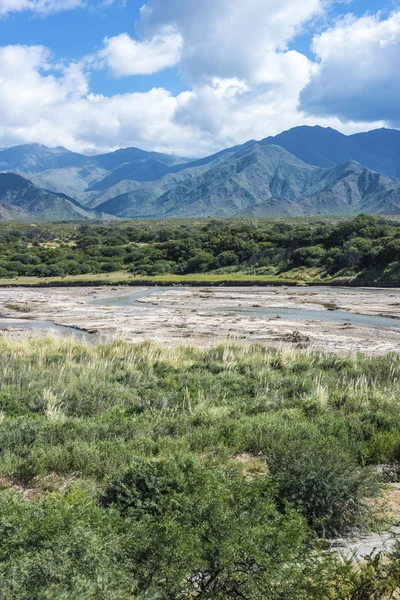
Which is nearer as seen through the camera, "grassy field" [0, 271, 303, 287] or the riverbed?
the riverbed

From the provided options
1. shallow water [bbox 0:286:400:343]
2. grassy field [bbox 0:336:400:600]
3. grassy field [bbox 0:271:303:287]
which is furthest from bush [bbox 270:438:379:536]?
grassy field [bbox 0:271:303:287]

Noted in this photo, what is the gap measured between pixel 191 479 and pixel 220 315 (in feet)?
82.5

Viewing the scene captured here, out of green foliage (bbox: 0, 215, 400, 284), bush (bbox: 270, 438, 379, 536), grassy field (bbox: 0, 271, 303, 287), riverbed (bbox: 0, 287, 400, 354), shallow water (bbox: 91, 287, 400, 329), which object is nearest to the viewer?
bush (bbox: 270, 438, 379, 536)

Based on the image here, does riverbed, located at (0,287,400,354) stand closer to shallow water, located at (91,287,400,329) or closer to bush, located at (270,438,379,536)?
shallow water, located at (91,287,400,329)

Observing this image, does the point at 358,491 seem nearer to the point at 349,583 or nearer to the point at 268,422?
the point at 349,583

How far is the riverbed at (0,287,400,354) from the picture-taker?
2396cm

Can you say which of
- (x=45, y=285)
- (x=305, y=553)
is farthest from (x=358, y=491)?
(x=45, y=285)

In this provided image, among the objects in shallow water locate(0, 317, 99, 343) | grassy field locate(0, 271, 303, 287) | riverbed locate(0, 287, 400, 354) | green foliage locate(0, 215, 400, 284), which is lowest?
shallow water locate(0, 317, 99, 343)

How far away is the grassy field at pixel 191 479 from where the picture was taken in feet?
14.2

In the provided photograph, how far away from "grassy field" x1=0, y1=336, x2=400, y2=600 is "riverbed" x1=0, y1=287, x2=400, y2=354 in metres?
8.08

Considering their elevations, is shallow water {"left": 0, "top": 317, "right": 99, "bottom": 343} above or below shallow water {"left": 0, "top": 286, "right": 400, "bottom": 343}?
below

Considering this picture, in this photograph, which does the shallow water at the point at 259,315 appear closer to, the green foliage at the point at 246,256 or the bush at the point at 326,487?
the green foliage at the point at 246,256

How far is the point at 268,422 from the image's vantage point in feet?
32.2

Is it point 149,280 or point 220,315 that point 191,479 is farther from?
point 149,280
